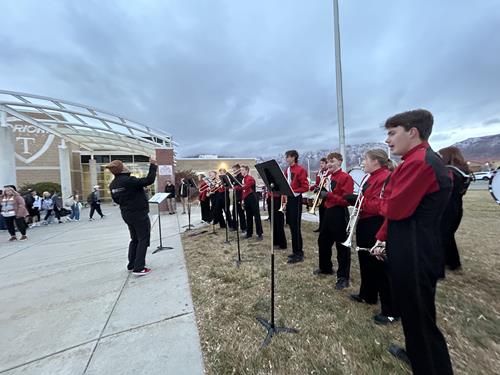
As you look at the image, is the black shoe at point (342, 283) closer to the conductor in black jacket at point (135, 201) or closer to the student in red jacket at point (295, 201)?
the student in red jacket at point (295, 201)

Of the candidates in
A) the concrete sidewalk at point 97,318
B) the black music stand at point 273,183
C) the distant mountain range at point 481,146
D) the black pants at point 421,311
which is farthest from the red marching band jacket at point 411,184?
the distant mountain range at point 481,146

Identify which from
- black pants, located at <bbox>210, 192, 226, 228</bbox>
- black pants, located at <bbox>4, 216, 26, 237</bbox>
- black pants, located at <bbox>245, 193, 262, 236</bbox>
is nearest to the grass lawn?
black pants, located at <bbox>245, 193, 262, 236</bbox>

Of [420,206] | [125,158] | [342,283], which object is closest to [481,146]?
[125,158]

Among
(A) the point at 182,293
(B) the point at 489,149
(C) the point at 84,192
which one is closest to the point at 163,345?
(A) the point at 182,293

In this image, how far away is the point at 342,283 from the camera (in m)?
3.64

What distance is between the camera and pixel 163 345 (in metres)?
2.60

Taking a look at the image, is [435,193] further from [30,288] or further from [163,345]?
[30,288]

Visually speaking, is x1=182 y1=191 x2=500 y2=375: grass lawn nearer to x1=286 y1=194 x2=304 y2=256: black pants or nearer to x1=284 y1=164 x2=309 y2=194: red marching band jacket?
x1=286 y1=194 x2=304 y2=256: black pants

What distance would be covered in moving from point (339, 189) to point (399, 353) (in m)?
1.99

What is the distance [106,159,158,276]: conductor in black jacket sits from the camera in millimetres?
4469

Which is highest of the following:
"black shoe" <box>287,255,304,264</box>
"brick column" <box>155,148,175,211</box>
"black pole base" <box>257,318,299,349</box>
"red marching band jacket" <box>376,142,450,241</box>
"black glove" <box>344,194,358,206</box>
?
"brick column" <box>155,148,175,211</box>

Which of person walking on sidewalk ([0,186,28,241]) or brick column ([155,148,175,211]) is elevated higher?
brick column ([155,148,175,211])

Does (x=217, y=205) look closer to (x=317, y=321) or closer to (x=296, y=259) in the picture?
(x=296, y=259)

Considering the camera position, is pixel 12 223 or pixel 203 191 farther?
pixel 203 191
